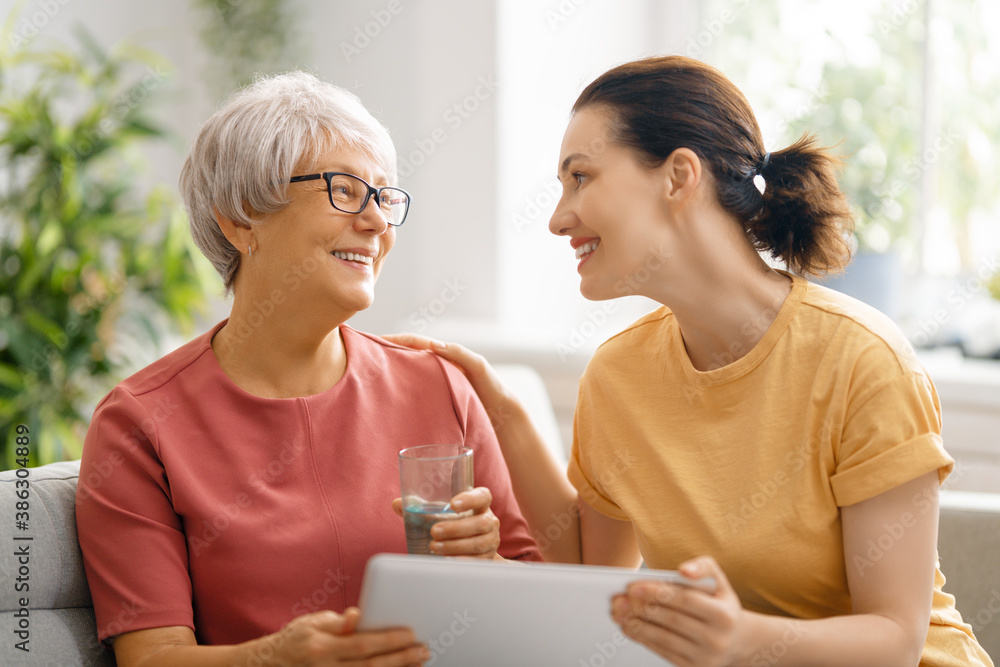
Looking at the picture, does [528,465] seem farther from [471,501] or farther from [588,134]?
[588,134]

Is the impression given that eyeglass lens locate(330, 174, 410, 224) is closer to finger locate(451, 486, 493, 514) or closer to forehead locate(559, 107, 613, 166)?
forehead locate(559, 107, 613, 166)

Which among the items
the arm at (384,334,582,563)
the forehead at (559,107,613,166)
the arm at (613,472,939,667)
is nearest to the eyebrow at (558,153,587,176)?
the forehead at (559,107,613,166)

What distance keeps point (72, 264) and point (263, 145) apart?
6.15ft

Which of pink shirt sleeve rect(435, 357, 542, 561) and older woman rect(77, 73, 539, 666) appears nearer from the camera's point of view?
older woman rect(77, 73, 539, 666)

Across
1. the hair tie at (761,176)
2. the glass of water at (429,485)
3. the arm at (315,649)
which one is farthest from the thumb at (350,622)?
the hair tie at (761,176)

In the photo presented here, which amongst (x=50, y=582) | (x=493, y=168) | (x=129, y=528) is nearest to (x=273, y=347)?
(x=129, y=528)

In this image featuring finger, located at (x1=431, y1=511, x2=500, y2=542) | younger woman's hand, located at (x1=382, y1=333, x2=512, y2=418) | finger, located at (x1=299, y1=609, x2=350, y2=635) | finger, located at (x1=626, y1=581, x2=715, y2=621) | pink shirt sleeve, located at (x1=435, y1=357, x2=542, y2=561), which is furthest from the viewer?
younger woman's hand, located at (x1=382, y1=333, x2=512, y2=418)

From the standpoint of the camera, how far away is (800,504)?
1.24 meters

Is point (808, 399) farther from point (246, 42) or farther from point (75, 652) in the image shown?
point (246, 42)

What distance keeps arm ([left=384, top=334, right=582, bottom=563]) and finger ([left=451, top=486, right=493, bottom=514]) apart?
1.35 feet

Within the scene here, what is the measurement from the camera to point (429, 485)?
112 centimetres

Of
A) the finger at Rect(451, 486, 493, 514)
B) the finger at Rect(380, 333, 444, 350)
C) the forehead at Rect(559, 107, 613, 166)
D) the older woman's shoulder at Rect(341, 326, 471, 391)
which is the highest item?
the forehead at Rect(559, 107, 613, 166)

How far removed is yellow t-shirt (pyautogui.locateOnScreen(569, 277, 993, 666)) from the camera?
1.18 meters

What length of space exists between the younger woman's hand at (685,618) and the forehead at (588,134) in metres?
0.64
